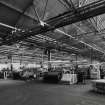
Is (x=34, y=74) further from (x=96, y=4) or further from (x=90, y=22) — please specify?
(x=96, y=4)

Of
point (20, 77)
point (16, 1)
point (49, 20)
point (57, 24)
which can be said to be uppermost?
point (16, 1)

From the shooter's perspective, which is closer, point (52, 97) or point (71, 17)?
point (71, 17)

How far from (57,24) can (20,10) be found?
1546 millimetres

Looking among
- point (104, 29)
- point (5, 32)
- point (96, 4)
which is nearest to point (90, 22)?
point (104, 29)

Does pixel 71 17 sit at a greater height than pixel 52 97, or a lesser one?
greater

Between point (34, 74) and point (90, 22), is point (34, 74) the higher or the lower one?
the lower one

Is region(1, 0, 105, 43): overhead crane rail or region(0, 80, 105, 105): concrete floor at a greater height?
region(1, 0, 105, 43): overhead crane rail

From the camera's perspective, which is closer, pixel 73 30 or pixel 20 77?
pixel 73 30

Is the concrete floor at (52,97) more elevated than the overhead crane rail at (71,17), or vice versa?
the overhead crane rail at (71,17)

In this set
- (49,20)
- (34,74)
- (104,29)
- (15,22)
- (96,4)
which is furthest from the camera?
(34,74)

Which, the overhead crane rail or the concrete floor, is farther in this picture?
the concrete floor

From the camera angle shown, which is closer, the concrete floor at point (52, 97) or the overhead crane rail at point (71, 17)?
the overhead crane rail at point (71, 17)

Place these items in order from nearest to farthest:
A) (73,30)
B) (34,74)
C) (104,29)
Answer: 1. (104,29)
2. (73,30)
3. (34,74)

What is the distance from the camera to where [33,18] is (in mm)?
4949
